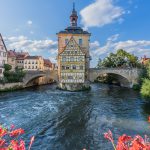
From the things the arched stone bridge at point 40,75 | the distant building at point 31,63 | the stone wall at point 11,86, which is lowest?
the stone wall at point 11,86

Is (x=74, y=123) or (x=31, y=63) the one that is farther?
(x=31, y=63)

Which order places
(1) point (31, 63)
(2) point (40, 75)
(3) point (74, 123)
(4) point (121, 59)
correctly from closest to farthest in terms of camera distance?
(3) point (74, 123)
(2) point (40, 75)
(4) point (121, 59)
(1) point (31, 63)

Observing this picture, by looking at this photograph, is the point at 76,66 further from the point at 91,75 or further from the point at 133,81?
the point at 133,81

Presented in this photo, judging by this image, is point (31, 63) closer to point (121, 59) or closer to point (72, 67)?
point (121, 59)

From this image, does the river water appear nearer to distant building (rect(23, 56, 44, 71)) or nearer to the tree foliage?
the tree foliage

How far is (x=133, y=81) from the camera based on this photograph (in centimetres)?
4619

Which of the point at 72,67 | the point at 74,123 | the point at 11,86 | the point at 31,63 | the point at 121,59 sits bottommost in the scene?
the point at 74,123

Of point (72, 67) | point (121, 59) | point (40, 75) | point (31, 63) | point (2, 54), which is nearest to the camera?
point (72, 67)

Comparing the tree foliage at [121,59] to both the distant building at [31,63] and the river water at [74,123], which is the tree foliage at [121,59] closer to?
the distant building at [31,63]

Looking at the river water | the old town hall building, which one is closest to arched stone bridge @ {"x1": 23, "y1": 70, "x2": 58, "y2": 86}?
the old town hall building

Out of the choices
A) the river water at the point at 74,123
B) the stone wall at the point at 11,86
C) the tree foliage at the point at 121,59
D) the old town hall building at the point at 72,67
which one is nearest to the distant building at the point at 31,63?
the tree foliage at the point at 121,59

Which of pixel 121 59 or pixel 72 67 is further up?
pixel 121 59

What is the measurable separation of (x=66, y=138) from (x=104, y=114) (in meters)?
7.39

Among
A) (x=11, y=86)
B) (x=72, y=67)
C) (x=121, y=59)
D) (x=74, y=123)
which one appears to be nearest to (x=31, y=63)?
(x=121, y=59)
